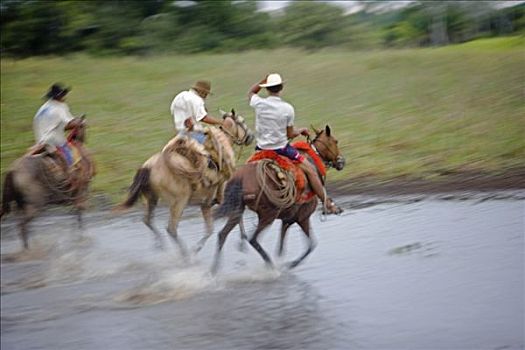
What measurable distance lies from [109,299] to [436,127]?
366 inches

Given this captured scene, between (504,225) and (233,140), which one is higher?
(233,140)

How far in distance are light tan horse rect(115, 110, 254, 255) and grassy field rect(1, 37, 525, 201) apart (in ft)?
11.5

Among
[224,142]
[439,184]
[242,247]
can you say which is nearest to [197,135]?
[224,142]

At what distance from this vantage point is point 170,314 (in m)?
8.60

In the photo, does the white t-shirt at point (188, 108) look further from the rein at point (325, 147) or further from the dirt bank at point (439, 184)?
the dirt bank at point (439, 184)

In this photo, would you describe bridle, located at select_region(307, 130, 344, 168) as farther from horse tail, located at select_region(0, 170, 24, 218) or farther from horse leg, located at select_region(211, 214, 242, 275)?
horse tail, located at select_region(0, 170, 24, 218)

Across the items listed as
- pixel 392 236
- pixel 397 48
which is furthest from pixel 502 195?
pixel 397 48

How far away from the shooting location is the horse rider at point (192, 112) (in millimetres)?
10617

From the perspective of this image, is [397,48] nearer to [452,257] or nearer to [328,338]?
[452,257]

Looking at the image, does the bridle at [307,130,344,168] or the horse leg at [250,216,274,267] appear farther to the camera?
the bridle at [307,130,344,168]

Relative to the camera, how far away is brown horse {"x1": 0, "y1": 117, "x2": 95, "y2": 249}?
10.4 metres

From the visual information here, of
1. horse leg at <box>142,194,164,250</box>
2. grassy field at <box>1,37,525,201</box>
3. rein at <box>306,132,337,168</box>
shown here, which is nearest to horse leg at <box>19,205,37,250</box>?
horse leg at <box>142,194,164,250</box>

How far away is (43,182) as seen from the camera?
10.7 m

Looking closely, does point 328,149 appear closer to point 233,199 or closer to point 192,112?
point 233,199
